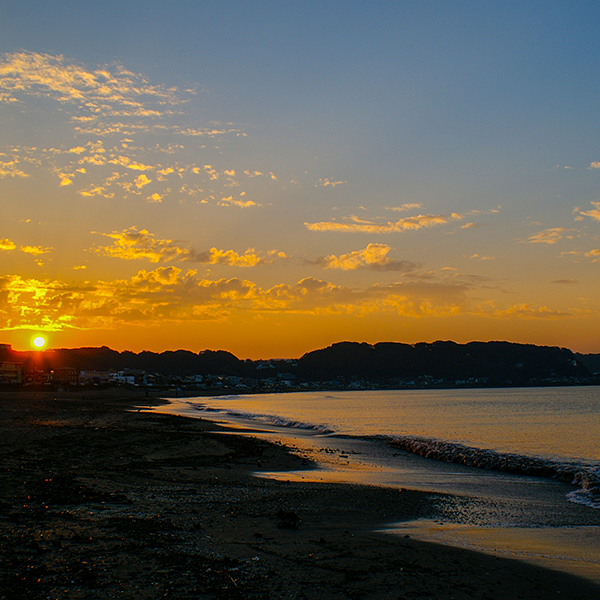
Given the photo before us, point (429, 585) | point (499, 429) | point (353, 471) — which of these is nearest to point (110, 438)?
point (353, 471)

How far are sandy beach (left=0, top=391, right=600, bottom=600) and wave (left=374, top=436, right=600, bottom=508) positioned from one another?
604cm

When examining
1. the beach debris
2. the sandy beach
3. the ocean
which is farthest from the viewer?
the ocean

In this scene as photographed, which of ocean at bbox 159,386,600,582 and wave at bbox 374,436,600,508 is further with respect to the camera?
wave at bbox 374,436,600,508

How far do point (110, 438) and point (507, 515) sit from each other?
19178 millimetres

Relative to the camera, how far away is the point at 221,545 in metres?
8.13

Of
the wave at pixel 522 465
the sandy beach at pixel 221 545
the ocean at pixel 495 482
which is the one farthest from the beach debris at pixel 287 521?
the wave at pixel 522 465

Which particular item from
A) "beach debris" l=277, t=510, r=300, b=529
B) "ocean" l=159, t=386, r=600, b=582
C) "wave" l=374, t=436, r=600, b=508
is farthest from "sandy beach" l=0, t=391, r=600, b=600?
"wave" l=374, t=436, r=600, b=508

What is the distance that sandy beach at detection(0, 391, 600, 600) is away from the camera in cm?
639

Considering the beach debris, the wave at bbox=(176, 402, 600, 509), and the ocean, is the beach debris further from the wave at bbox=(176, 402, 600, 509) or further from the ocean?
the wave at bbox=(176, 402, 600, 509)

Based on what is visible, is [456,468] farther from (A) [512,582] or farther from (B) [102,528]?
(B) [102,528]

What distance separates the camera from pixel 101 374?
591 ft

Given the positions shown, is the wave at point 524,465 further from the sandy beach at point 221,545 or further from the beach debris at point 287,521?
the beach debris at point 287,521

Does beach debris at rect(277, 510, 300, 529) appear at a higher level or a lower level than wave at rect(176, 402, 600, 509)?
higher

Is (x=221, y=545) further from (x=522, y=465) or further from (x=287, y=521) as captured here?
(x=522, y=465)
